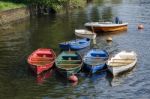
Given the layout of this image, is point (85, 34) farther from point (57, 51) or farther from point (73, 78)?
point (73, 78)

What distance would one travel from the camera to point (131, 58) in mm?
50906

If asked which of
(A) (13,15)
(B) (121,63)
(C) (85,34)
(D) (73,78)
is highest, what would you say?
(A) (13,15)

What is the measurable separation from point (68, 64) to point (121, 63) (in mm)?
6264

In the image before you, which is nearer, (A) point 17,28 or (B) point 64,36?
(B) point 64,36

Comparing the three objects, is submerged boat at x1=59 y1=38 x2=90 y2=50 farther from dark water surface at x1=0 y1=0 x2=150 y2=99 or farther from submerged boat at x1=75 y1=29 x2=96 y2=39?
submerged boat at x1=75 y1=29 x2=96 y2=39

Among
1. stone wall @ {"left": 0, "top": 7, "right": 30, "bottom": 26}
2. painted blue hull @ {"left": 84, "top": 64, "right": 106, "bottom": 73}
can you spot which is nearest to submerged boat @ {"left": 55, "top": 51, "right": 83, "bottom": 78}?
painted blue hull @ {"left": 84, "top": 64, "right": 106, "bottom": 73}

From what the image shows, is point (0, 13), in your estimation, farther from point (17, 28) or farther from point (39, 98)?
point (39, 98)

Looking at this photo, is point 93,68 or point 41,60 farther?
point 41,60

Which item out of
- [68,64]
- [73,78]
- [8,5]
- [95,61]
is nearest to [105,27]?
[8,5]

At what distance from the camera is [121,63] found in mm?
48625

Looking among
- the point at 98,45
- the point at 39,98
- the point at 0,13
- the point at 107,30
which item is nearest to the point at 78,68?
the point at 39,98

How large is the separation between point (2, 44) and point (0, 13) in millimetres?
14649

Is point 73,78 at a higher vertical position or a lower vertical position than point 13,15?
lower

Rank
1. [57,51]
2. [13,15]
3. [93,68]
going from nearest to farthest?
[93,68] < [57,51] < [13,15]
